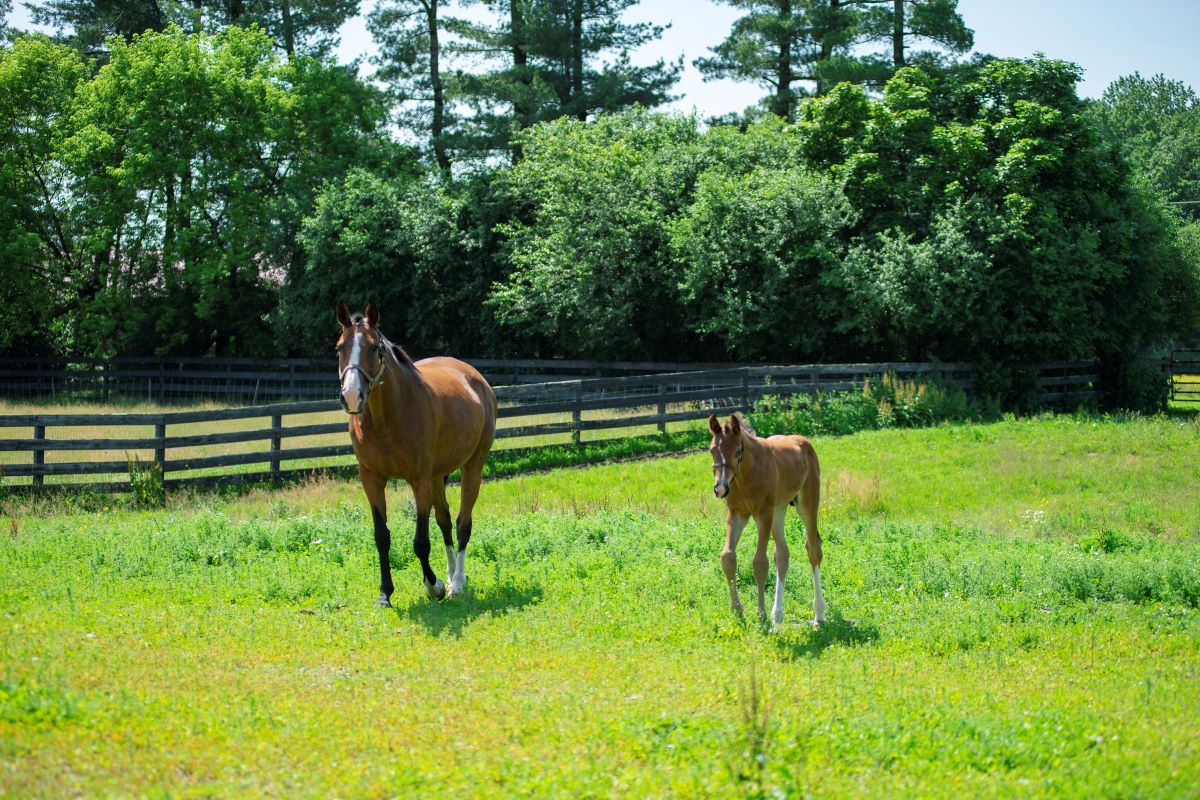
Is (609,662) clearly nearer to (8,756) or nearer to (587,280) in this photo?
(8,756)

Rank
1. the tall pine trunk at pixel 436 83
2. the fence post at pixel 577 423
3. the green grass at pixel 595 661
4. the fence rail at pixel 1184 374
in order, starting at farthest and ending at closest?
the tall pine trunk at pixel 436 83, the fence rail at pixel 1184 374, the fence post at pixel 577 423, the green grass at pixel 595 661

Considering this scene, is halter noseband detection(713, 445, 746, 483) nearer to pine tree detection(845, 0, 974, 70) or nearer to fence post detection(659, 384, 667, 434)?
fence post detection(659, 384, 667, 434)

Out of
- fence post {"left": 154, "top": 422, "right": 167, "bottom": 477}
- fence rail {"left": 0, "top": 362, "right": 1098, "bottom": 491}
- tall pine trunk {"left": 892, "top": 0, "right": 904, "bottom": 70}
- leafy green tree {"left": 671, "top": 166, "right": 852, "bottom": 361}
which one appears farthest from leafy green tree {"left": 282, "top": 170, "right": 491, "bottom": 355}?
fence post {"left": 154, "top": 422, "right": 167, "bottom": 477}

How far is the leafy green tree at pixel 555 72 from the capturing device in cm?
4028

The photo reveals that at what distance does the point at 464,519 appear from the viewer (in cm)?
1045

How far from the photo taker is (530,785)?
16.6 ft

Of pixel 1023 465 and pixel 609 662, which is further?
pixel 1023 465

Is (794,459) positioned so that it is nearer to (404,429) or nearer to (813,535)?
(813,535)

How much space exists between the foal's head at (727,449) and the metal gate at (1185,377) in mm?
29823

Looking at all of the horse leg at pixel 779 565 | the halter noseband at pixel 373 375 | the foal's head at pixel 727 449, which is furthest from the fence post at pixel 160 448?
the foal's head at pixel 727 449

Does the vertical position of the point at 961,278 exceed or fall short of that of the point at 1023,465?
it exceeds it

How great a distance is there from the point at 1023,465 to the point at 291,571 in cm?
1289

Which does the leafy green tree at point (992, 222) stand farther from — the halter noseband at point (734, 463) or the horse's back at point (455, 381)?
the halter noseband at point (734, 463)

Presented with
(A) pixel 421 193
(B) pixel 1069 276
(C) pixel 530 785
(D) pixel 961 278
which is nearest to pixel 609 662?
(C) pixel 530 785
